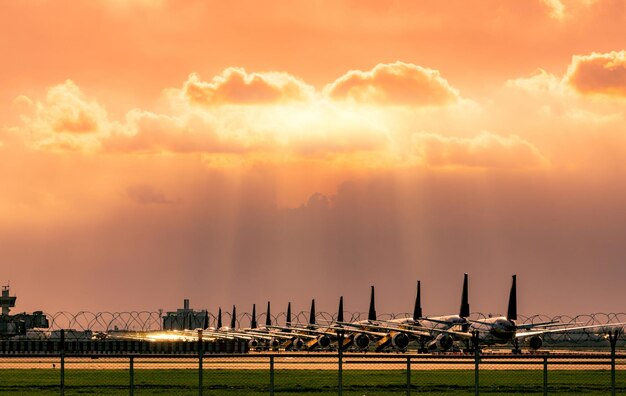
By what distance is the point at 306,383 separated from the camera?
221ft

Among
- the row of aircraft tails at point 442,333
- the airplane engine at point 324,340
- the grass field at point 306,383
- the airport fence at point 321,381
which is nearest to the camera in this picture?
the airport fence at point 321,381

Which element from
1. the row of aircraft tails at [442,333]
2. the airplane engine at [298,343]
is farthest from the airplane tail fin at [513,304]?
the airplane engine at [298,343]

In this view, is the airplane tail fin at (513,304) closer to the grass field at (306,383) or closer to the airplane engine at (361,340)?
the airplane engine at (361,340)

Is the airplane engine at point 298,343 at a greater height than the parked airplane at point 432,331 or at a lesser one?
lesser

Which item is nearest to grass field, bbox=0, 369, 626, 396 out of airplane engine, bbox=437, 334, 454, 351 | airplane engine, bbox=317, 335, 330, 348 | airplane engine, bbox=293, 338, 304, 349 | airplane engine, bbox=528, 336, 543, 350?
airplane engine, bbox=437, 334, 454, 351

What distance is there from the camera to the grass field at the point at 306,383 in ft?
193

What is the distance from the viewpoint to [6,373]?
8094 cm

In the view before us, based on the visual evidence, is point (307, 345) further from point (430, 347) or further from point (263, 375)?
point (263, 375)

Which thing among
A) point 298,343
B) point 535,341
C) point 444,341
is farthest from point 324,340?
point 444,341

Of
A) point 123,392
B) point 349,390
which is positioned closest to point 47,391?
point 123,392

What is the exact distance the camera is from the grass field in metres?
58.8

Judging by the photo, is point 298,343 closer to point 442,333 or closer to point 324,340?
point 324,340

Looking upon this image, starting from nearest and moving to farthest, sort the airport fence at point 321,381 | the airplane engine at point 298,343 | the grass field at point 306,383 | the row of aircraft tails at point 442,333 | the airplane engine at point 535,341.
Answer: the airport fence at point 321,381
the grass field at point 306,383
the row of aircraft tails at point 442,333
the airplane engine at point 535,341
the airplane engine at point 298,343

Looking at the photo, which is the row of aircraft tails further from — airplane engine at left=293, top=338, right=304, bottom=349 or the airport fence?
the airport fence
